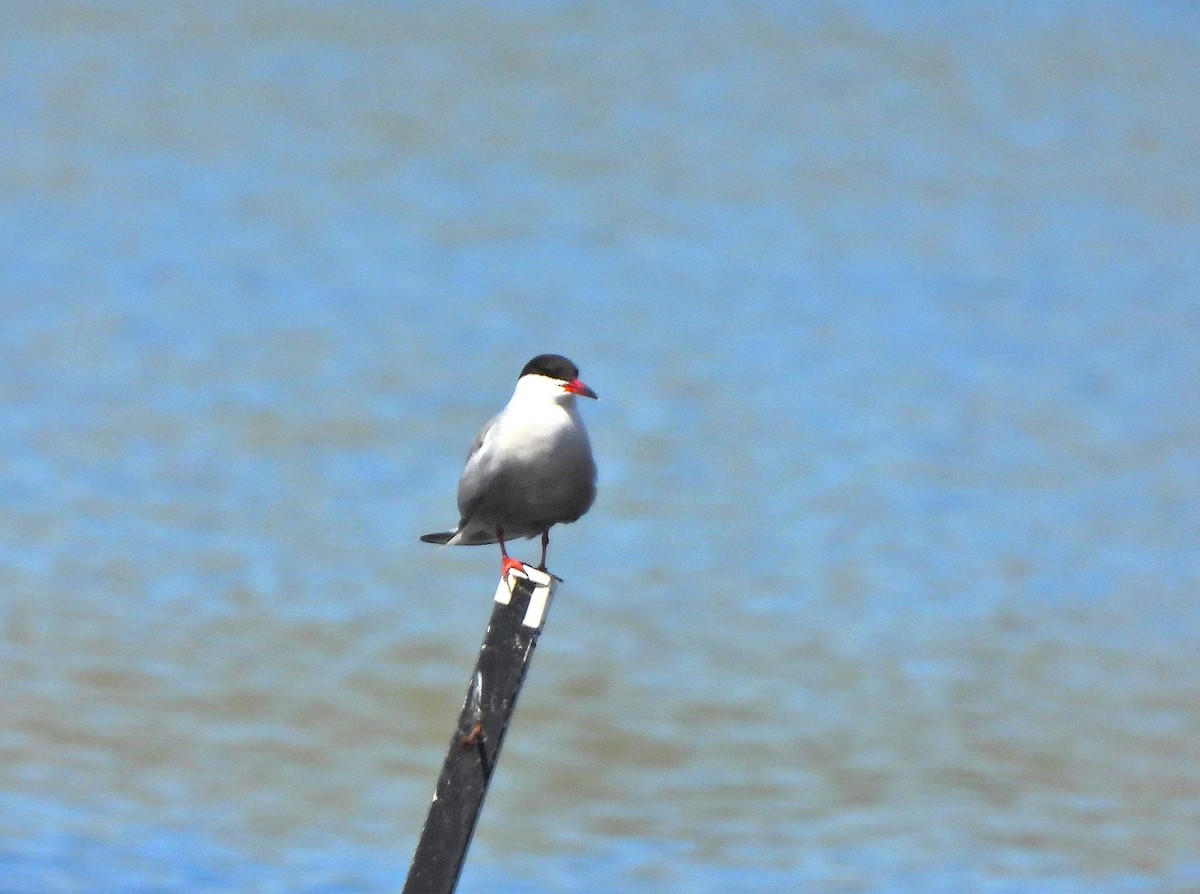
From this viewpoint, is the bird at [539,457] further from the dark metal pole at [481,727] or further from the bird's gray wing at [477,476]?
the dark metal pole at [481,727]

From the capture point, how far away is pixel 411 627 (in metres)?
13.6

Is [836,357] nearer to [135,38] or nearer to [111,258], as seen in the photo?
[111,258]

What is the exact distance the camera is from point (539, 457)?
5336 mm

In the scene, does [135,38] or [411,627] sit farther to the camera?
[135,38]

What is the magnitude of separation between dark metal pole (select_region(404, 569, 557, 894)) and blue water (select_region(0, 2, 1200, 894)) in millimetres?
4298

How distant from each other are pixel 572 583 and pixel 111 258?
1332 centimetres

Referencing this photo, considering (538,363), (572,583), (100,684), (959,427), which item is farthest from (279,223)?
(538,363)

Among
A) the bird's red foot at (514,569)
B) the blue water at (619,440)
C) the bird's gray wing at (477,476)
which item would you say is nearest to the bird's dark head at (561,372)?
the bird's gray wing at (477,476)

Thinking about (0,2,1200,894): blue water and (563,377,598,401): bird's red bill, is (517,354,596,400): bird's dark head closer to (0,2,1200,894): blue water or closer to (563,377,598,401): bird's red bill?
(563,377,598,401): bird's red bill

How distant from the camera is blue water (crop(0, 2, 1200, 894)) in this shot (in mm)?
10758

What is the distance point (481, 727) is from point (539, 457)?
72cm

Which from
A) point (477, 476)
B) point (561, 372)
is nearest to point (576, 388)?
point (561, 372)

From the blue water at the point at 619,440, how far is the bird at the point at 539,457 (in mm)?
4408

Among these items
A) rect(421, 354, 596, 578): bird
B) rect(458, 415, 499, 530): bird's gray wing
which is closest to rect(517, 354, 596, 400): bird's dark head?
rect(421, 354, 596, 578): bird
